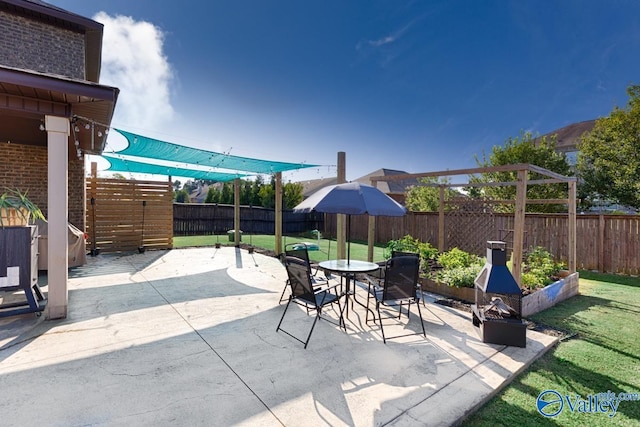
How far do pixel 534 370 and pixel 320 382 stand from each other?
2011 millimetres

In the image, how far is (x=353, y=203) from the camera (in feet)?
12.0

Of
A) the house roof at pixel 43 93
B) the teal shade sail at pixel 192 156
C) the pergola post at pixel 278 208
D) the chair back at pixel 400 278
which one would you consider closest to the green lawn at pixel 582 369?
the chair back at pixel 400 278

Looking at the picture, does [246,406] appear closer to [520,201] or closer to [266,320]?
[266,320]

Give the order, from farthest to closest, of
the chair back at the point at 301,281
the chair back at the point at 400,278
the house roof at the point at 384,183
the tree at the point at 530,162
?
1. the house roof at the point at 384,183
2. the tree at the point at 530,162
3. the chair back at the point at 400,278
4. the chair back at the point at 301,281

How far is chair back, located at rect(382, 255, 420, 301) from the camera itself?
3.48 meters

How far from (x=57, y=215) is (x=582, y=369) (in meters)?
5.92

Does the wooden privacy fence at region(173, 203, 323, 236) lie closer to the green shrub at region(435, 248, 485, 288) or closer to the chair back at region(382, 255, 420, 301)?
the green shrub at region(435, 248, 485, 288)

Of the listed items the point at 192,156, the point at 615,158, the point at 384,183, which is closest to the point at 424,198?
the point at 615,158

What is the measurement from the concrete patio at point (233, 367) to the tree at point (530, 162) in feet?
31.0

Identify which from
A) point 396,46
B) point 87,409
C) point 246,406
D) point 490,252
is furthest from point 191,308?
point 396,46

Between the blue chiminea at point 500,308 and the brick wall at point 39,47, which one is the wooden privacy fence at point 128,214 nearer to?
the brick wall at point 39,47

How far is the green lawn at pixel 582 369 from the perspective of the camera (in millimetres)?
2123

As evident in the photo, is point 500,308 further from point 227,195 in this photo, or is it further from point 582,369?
point 227,195

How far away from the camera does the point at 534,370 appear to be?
278cm
